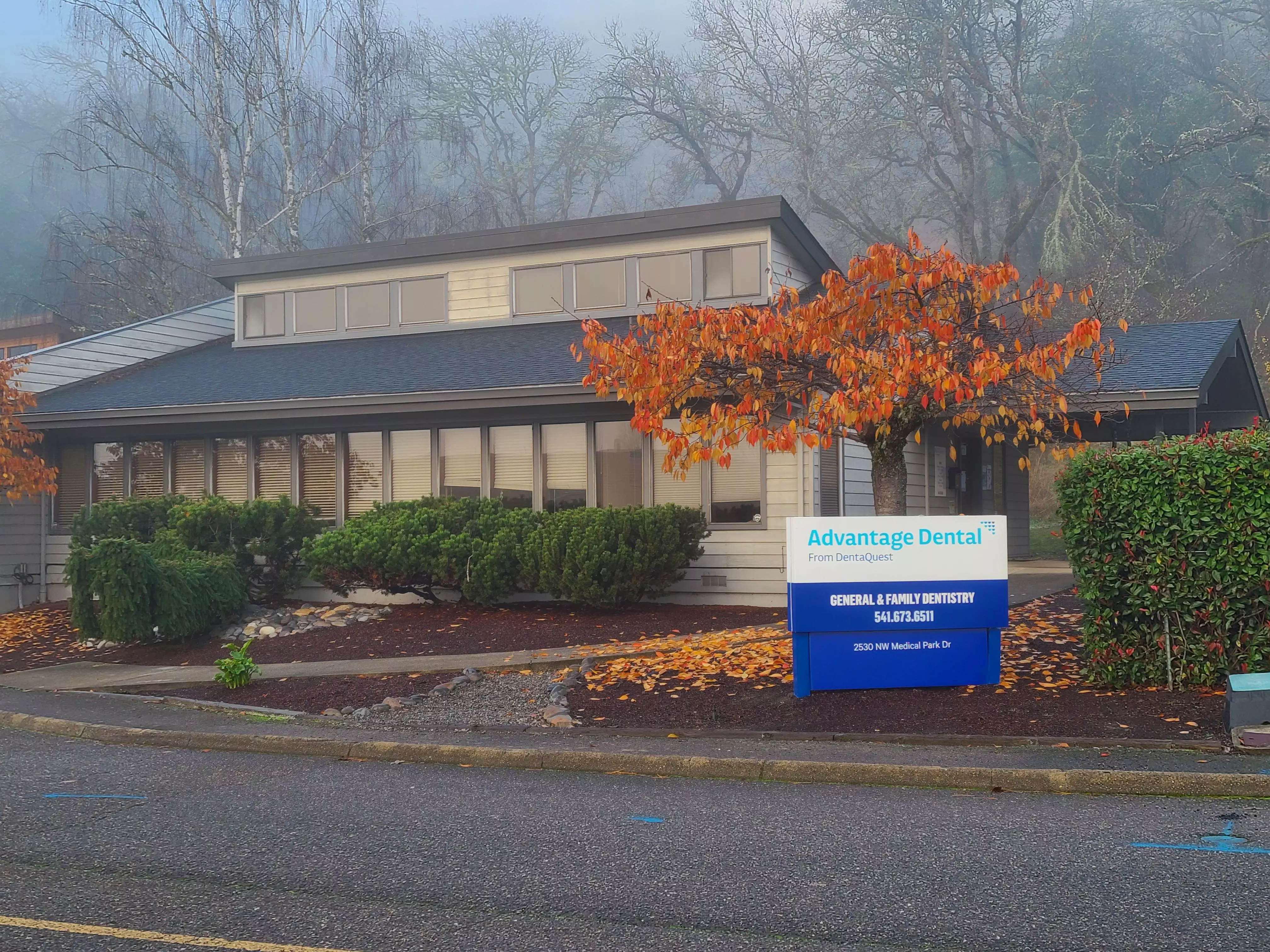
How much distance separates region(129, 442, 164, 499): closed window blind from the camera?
1933 cm

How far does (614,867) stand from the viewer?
18.5 feet

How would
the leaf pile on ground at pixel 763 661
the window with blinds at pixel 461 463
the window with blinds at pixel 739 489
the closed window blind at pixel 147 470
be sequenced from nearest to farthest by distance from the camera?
the leaf pile on ground at pixel 763 661
the window with blinds at pixel 739 489
the window with blinds at pixel 461 463
the closed window blind at pixel 147 470

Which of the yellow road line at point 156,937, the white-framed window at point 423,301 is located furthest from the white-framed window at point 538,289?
the yellow road line at point 156,937

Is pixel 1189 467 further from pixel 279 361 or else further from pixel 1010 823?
pixel 279 361

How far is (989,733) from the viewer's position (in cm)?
827

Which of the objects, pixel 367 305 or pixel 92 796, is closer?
pixel 92 796

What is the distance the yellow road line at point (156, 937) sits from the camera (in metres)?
4.50

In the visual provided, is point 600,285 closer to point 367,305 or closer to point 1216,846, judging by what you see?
point 367,305

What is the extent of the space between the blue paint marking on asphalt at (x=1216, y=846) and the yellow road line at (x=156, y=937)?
13.2ft

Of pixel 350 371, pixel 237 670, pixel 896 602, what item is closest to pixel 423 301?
pixel 350 371

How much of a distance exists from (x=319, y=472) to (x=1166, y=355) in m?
12.8

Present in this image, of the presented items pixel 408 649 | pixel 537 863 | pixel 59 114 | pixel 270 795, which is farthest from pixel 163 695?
pixel 59 114

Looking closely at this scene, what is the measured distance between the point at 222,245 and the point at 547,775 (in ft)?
102

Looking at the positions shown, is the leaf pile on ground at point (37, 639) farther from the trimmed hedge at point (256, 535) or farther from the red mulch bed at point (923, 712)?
the red mulch bed at point (923, 712)
